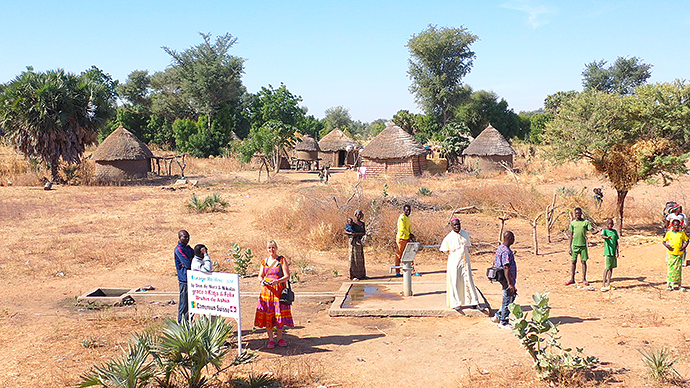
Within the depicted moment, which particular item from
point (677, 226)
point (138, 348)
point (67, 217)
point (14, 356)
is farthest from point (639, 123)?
point (67, 217)

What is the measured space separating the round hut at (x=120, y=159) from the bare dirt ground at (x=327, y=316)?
11633 millimetres

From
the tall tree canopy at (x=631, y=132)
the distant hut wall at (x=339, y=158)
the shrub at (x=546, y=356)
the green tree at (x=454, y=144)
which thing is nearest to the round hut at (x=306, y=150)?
the distant hut wall at (x=339, y=158)

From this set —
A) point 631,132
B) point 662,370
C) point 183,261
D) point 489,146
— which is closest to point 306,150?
point 489,146

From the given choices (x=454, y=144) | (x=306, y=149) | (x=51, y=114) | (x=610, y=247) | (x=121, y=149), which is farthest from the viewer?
(x=306, y=149)

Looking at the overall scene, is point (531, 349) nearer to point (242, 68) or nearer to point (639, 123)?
point (639, 123)

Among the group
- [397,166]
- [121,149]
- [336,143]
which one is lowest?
[397,166]

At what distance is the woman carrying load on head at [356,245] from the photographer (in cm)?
930

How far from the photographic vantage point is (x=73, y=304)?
344 inches

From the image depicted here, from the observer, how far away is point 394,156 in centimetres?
2905

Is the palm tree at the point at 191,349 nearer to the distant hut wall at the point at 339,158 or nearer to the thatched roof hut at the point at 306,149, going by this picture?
the thatched roof hut at the point at 306,149

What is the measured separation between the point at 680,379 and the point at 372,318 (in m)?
3.78

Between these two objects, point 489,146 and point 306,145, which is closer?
point 489,146

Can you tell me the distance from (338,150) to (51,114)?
2045 centimetres

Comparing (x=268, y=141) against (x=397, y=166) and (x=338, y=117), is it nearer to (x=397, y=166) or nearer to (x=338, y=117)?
(x=397, y=166)
